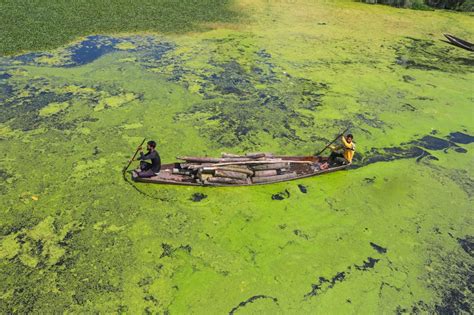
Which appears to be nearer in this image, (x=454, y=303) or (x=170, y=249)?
(x=454, y=303)

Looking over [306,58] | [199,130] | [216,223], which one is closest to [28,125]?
[199,130]

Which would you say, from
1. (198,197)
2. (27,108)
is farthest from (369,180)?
(27,108)

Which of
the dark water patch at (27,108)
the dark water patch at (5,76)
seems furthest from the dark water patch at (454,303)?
the dark water patch at (5,76)

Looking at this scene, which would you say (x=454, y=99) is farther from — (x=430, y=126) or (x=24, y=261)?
(x=24, y=261)

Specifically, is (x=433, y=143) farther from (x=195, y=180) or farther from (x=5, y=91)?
(x=5, y=91)

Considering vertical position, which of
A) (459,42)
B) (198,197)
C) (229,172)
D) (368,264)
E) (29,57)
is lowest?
(368,264)

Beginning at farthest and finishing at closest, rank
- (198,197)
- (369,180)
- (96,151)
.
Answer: (96,151)
(369,180)
(198,197)

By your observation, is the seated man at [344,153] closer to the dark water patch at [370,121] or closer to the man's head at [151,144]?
the dark water patch at [370,121]
